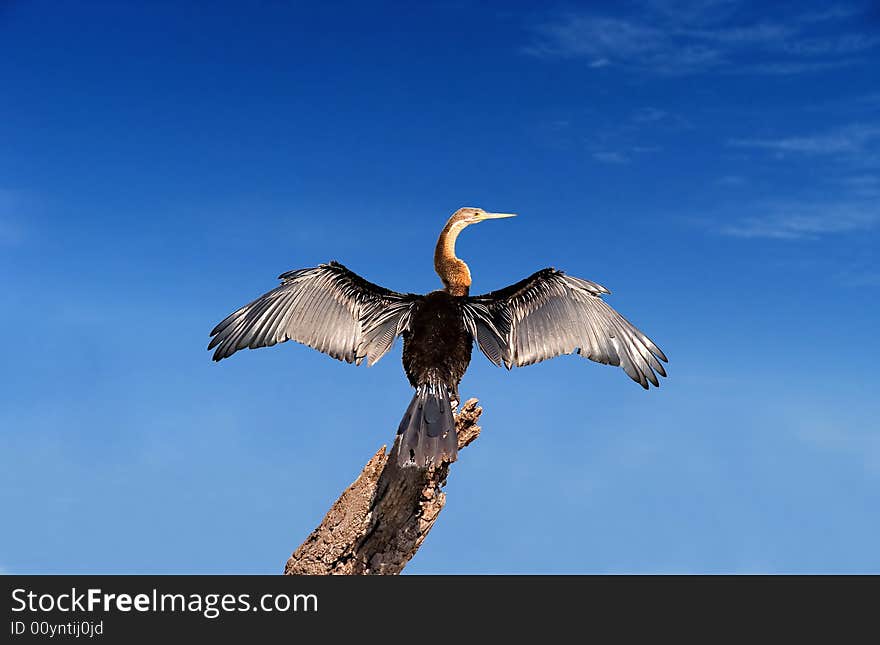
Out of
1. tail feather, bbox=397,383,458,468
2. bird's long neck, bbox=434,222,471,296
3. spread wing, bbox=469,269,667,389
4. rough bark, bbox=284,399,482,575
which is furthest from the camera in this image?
bird's long neck, bbox=434,222,471,296

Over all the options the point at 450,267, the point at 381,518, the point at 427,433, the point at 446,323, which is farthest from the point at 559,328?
the point at 381,518

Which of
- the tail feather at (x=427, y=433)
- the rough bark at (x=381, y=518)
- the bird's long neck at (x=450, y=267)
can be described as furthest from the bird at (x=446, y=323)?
the rough bark at (x=381, y=518)

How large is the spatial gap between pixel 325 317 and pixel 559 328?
2.58 metres

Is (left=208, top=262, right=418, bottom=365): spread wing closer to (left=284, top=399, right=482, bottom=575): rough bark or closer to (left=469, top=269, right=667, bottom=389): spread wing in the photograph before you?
(left=469, top=269, right=667, bottom=389): spread wing

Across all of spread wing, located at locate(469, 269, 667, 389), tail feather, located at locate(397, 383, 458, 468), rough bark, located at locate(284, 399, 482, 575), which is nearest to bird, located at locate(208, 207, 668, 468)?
spread wing, located at locate(469, 269, 667, 389)

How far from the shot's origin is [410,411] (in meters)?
7.25

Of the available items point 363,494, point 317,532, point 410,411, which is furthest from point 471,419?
point 317,532

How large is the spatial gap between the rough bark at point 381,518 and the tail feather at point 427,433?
36cm

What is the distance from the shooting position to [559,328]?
336 inches

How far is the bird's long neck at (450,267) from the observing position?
30.7 ft

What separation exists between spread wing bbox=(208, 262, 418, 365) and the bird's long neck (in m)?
0.90

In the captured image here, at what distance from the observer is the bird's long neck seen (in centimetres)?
934

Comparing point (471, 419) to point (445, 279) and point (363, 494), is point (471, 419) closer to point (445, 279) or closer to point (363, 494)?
point (363, 494)

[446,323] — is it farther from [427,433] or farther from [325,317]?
[427,433]
